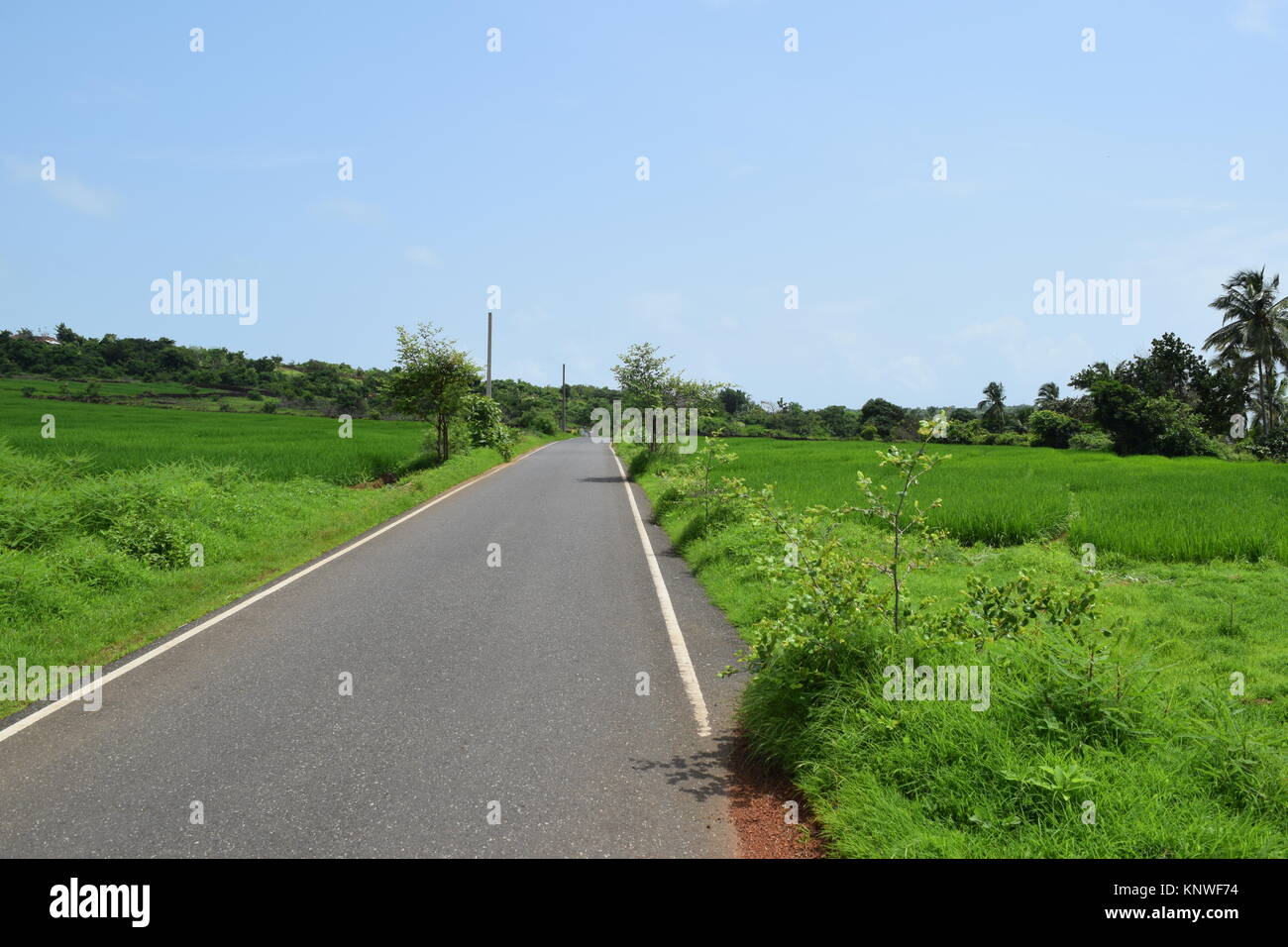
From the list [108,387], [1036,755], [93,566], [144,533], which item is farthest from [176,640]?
[108,387]

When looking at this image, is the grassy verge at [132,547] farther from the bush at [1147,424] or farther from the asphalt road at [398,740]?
the bush at [1147,424]

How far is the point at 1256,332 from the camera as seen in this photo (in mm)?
49562

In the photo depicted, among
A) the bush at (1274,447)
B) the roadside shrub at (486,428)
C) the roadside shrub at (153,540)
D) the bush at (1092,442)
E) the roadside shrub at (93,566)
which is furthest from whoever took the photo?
the bush at (1092,442)

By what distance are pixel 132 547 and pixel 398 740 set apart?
24.8 feet

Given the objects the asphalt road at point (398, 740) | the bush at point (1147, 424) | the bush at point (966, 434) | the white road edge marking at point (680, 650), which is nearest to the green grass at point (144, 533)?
the asphalt road at point (398, 740)

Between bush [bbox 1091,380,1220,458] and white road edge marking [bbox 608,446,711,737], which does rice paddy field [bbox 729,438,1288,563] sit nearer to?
white road edge marking [bbox 608,446,711,737]

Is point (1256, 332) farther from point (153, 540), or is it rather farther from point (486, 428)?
point (153, 540)

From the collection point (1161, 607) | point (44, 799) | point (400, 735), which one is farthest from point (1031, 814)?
point (1161, 607)

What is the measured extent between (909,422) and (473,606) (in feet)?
241

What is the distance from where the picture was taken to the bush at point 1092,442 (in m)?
46.4

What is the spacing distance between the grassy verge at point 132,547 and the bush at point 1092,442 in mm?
46337
